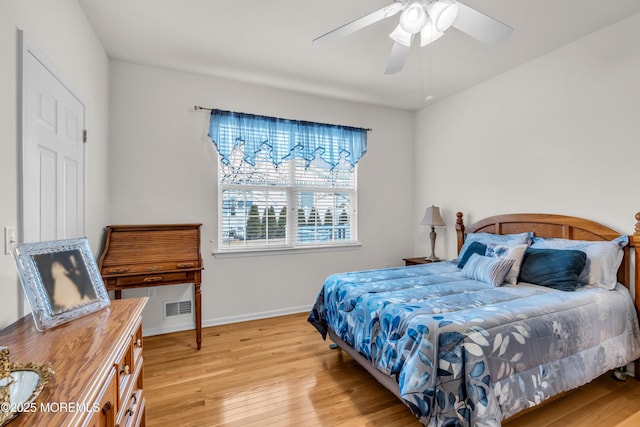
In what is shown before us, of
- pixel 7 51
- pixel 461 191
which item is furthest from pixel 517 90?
pixel 7 51

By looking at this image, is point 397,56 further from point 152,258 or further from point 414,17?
point 152,258

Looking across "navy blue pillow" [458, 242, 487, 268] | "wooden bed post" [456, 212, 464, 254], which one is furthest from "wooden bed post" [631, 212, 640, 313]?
"wooden bed post" [456, 212, 464, 254]

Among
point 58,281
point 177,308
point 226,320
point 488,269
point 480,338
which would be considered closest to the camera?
point 58,281

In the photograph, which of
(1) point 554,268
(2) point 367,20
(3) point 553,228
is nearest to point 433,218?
(3) point 553,228

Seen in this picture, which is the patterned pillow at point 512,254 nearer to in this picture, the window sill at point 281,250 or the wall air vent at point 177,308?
the window sill at point 281,250

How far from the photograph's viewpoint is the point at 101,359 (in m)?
0.99

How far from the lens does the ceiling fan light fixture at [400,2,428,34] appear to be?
1782mm

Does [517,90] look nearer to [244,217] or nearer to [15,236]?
[244,217]

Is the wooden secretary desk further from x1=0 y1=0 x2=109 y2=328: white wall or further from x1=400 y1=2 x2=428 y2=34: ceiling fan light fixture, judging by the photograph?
x1=400 y1=2 x2=428 y2=34: ceiling fan light fixture

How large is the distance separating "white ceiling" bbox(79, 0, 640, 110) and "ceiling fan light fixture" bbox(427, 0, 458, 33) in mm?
603

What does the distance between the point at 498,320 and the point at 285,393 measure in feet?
4.90

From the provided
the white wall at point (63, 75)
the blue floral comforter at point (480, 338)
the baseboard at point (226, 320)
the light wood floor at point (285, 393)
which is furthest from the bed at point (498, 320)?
the white wall at point (63, 75)

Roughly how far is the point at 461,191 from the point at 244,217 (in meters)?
2.68

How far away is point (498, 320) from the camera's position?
1746 millimetres
